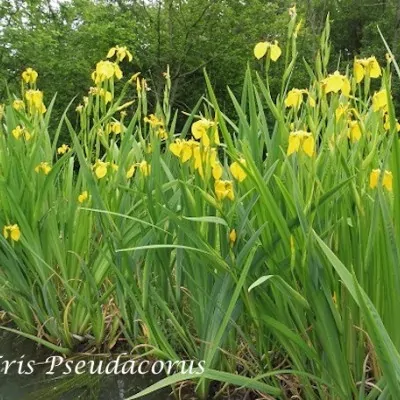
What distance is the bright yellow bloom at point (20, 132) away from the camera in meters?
1.68

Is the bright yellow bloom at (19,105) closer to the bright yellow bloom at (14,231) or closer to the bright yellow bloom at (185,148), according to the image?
the bright yellow bloom at (14,231)

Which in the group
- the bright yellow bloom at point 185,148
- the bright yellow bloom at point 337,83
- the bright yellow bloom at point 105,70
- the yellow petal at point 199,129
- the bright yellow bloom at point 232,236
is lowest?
the bright yellow bloom at point 232,236

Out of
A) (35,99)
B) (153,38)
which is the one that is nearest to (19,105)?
(35,99)

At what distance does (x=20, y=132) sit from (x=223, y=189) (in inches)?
36.3

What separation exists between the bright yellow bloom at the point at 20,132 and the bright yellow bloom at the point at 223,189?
90 centimetres

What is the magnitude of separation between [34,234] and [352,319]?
34.6 inches

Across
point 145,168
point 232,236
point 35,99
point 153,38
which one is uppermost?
point 153,38

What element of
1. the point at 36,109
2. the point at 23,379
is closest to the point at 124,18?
the point at 36,109

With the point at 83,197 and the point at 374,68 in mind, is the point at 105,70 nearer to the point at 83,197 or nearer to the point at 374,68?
the point at 83,197

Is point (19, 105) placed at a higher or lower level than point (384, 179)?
higher

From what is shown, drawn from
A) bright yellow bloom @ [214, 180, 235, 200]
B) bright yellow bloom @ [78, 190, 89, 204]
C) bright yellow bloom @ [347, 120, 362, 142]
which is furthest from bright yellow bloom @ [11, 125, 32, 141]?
bright yellow bloom @ [347, 120, 362, 142]

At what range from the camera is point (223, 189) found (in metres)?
1.00

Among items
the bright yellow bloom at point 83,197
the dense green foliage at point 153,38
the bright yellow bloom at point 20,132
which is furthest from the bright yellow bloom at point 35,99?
the dense green foliage at point 153,38

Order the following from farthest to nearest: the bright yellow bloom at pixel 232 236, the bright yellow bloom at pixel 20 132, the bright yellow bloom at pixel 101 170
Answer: the bright yellow bloom at pixel 20 132
the bright yellow bloom at pixel 101 170
the bright yellow bloom at pixel 232 236
